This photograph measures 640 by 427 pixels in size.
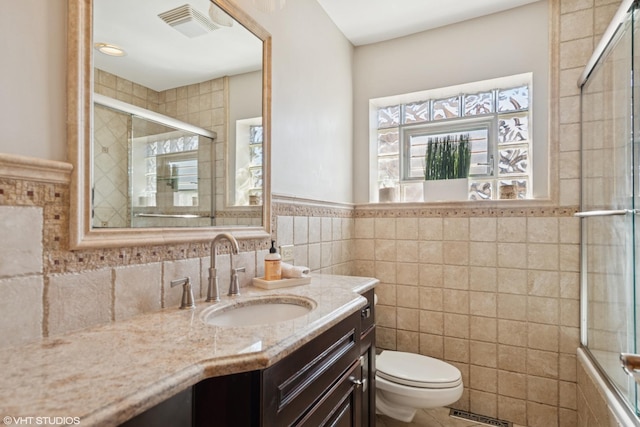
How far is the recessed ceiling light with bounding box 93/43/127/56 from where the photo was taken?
3.11ft

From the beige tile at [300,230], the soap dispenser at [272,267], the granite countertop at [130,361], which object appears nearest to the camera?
the granite countertop at [130,361]

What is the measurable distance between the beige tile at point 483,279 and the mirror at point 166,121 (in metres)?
1.39

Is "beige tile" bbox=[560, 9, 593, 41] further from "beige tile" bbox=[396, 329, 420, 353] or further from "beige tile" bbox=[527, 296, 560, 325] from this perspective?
"beige tile" bbox=[396, 329, 420, 353]

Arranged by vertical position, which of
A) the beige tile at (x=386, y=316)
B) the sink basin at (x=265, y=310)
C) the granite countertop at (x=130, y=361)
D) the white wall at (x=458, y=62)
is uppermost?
the white wall at (x=458, y=62)

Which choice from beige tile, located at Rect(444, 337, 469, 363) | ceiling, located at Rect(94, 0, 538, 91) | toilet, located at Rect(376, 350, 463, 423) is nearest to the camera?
ceiling, located at Rect(94, 0, 538, 91)

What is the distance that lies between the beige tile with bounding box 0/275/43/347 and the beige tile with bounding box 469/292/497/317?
2.13 metres

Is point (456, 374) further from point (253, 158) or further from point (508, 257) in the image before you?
point (253, 158)

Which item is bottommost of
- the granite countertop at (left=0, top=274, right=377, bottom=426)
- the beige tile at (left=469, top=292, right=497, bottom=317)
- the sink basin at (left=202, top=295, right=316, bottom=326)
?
the beige tile at (left=469, top=292, right=497, bottom=317)

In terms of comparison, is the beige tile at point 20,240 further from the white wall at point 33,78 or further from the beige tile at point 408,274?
the beige tile at point 408,274

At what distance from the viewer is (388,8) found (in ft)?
6.89

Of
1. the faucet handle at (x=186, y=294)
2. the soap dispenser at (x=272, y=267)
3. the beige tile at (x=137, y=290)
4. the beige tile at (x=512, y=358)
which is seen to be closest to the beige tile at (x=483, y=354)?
the beige tile at (x=512, y=358)

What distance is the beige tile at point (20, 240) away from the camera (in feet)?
2.42

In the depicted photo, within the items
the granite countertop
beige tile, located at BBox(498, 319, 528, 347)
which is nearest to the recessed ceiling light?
the granite countertop

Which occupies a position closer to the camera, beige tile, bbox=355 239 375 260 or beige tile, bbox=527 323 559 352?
beige tile, bbox=527 323 559 352
